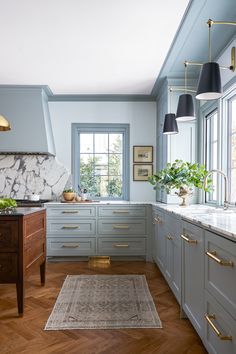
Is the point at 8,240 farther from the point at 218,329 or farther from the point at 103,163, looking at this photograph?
the point at 103,163

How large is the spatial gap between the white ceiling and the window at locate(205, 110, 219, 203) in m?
0.92

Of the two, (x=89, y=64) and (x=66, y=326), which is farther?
(x=89, y=64)

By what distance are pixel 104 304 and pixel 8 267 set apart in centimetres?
90

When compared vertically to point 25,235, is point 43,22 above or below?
above

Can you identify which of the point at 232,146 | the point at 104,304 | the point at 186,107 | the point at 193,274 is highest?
the point at 186,107

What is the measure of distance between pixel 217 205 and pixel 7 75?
311 cm

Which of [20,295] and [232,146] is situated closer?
[20,295]

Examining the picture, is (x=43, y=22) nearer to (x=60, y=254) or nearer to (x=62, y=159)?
(x=62, y=159)

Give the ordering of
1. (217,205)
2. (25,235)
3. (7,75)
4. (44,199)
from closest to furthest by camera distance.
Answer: (25,235) < (217,205) < (7,75) < (44,199)

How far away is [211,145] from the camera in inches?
154

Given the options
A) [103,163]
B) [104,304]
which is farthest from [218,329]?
[103,163]

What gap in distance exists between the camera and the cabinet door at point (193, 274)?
1938 millimetres

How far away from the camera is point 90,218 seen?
4332mm

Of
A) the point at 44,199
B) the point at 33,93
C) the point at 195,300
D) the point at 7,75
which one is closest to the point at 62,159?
the point at 44,199
